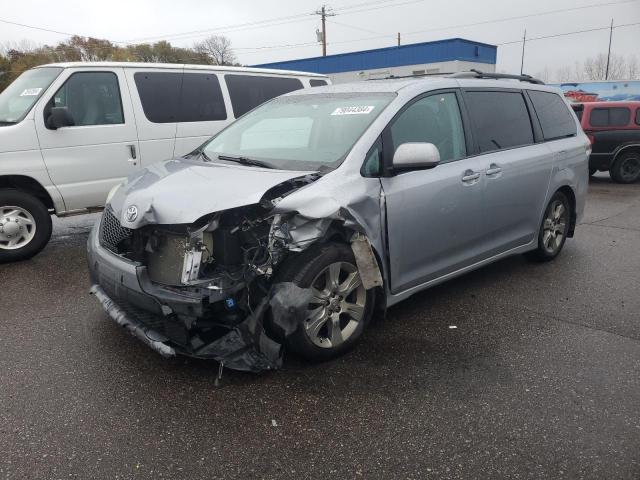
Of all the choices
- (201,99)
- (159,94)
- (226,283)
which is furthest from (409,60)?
(226,283)

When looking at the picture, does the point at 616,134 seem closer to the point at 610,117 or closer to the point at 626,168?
the point at 610,117

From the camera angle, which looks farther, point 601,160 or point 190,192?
point 601,160

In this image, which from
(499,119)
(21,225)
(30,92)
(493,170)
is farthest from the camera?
(30,92)

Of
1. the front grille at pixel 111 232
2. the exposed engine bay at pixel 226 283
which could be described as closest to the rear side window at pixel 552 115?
the exposed engine bay at pixel 226 283

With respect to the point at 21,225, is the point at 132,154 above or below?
above

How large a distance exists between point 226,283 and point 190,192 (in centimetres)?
63

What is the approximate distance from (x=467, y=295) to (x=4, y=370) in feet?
11.8

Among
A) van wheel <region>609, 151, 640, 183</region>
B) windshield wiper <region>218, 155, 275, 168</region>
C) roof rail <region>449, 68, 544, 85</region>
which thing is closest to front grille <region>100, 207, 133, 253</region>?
windshield wiper <region>218, 155, 275, 168</region>

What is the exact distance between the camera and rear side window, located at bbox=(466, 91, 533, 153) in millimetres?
4352

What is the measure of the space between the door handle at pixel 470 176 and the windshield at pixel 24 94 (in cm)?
454

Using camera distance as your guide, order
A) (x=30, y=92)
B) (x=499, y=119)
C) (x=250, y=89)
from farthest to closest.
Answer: (x=250, y=89)
(x=30, y=92)
(x=499, y=119)

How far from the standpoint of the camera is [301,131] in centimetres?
405

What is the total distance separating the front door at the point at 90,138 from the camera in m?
5.66

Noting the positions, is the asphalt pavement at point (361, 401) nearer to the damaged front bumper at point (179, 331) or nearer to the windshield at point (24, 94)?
the damaged front bumper at point (179, 331)
